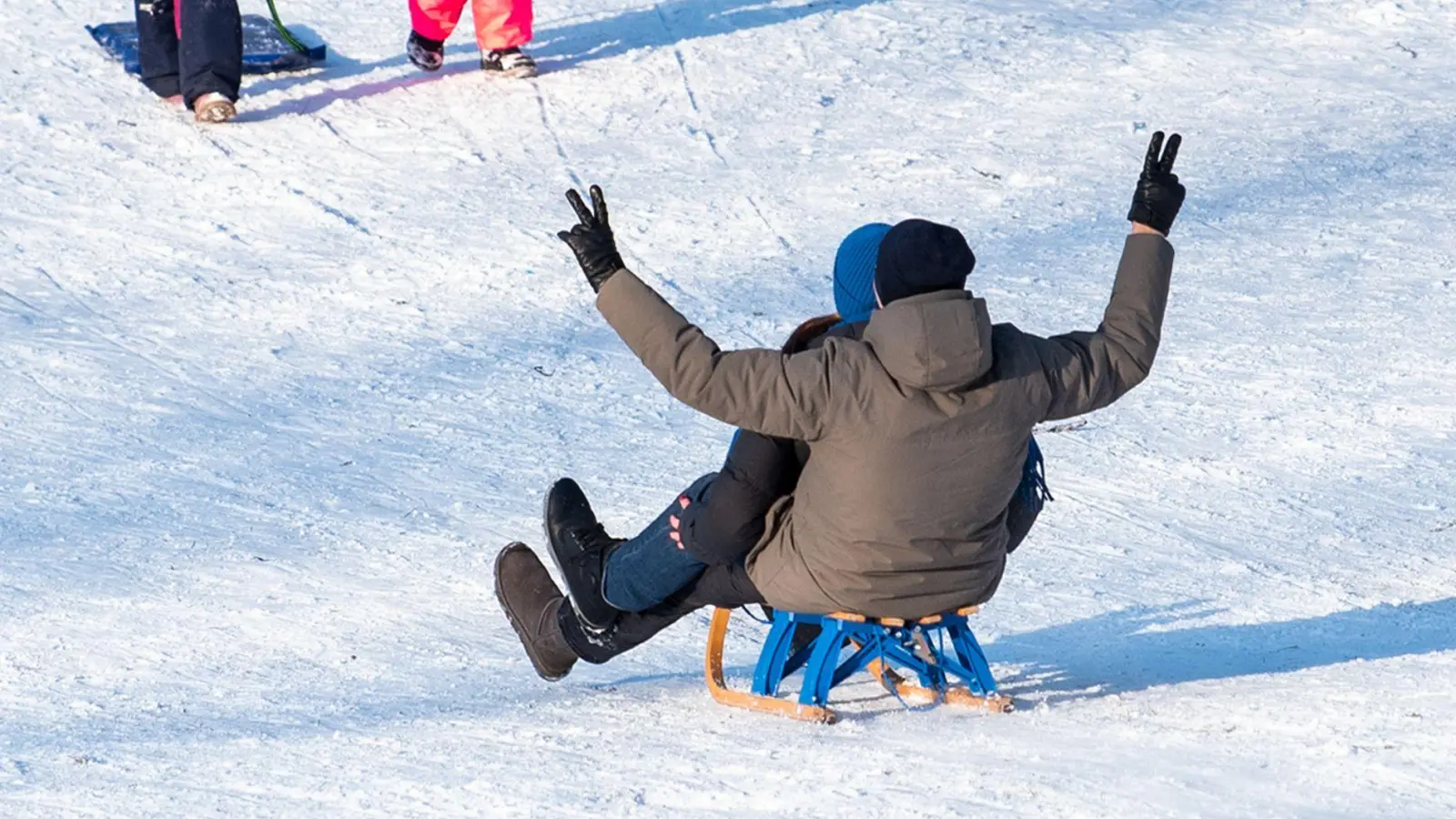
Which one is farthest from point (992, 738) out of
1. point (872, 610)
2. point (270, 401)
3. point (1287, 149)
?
point (1287, 149)

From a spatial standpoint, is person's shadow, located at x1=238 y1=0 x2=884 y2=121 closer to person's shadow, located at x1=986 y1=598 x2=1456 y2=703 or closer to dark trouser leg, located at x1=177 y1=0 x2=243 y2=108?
dark trouser leg, located at x1=177 y1=0 x2=243 y2=108

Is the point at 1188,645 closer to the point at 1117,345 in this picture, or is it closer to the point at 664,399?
the point at 1117,345

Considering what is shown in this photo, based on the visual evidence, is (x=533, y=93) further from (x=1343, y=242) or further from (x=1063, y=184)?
(x=1343, y=242)

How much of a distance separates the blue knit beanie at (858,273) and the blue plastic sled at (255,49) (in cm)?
584

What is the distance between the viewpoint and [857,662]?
377cm

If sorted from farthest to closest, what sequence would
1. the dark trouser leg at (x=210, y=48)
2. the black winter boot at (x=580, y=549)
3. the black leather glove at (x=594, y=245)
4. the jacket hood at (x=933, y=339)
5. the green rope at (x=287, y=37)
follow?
the green rope at (x=287, y=37) < the dark trouser leg at (x=210, y=48) < the black winter boot at (x=580, y=549) < the black leather glove at (x=594, y=245) < the jacket hood at (x=933, y=339)

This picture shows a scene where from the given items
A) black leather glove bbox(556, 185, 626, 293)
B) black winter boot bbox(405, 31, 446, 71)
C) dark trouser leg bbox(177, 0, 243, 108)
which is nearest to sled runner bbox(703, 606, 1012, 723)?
black leather glove bbox(556, 185, 626, 293)

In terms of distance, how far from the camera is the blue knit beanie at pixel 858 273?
3518mm

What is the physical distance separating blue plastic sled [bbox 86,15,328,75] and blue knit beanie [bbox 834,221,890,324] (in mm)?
5845

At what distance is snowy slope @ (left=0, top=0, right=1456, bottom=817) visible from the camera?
3576 mm

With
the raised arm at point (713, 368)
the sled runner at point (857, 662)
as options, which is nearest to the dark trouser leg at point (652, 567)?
the sled runner at point (857, 662)

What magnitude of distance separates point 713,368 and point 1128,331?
2.53ft

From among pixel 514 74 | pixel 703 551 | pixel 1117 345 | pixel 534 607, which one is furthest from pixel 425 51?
pixel 1117 345

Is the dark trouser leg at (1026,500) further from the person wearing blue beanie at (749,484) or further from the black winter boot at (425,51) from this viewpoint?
the black winter boot at (425,51)
